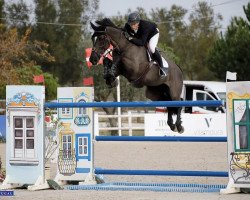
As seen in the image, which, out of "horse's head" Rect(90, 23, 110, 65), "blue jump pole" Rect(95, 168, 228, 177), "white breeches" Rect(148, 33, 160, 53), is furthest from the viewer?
"white breeches" Rect(148, 33, 160, 53)

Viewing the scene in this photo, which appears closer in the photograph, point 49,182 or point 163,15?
point 49,182

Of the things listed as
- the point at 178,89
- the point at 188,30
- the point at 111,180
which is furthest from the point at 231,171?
the point at 188,30

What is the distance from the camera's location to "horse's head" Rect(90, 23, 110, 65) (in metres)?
9.32

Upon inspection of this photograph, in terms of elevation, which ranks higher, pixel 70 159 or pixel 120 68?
pixel 120 68

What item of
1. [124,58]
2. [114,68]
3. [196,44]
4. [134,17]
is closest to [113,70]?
[114,68]

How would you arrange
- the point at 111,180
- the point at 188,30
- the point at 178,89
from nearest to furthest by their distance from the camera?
the point at 178,89, the point at 111,180, the point at 188,30

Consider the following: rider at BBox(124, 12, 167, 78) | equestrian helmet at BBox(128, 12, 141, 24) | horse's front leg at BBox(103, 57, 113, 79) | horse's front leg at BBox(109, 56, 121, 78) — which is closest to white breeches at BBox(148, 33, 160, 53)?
rider at BBox(124, 12, 167, 78)

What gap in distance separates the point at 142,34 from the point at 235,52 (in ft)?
89.7

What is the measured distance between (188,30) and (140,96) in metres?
13.7

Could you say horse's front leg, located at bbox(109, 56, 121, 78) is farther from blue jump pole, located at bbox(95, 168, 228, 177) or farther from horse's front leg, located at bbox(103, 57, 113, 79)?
blue jump pole, located at bbox(95, 168, 228, 177)

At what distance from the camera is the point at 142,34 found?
9914 millimetres

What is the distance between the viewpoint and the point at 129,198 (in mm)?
8500

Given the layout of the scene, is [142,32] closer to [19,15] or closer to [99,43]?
[99,43]

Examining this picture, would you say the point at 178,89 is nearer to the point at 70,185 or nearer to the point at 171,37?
the point at 70,185
